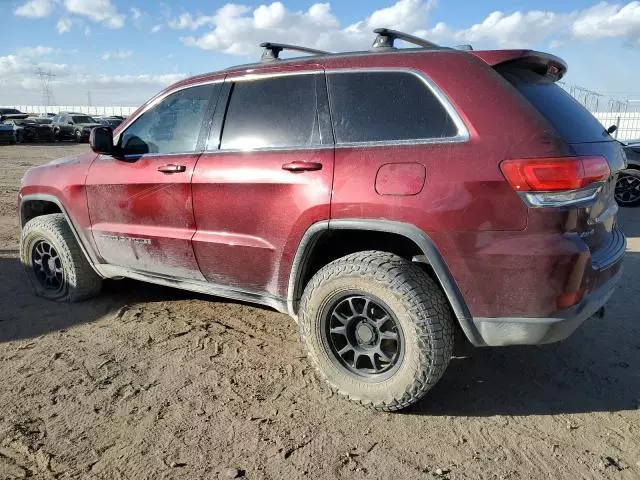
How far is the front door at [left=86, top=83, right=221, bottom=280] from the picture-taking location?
11.3 feet

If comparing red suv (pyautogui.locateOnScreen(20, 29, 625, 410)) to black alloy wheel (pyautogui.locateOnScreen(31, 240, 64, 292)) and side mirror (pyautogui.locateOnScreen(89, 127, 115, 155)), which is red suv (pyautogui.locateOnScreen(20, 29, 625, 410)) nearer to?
side mirror (pyautogui.locateOnScreen(89, 127, 115, 155))

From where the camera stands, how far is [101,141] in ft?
12.0

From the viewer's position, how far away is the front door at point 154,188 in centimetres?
343

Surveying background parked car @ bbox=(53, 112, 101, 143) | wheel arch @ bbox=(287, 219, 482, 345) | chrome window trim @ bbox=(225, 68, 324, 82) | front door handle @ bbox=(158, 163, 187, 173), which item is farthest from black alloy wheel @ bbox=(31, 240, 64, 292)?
background parked car @ bbox=(53, 112, 101, 143)

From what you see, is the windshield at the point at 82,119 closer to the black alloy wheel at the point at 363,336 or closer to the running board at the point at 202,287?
the running board at the point at 202,287

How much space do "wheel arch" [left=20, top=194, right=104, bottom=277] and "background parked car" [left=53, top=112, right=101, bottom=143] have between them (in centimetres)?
2658

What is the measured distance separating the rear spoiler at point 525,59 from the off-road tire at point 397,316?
1.11 meters

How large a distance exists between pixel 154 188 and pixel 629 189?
8915 millimetres

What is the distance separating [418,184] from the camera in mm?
2506

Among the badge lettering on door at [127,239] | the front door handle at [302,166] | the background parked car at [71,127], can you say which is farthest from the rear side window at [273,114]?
the background parked car at [71,127]

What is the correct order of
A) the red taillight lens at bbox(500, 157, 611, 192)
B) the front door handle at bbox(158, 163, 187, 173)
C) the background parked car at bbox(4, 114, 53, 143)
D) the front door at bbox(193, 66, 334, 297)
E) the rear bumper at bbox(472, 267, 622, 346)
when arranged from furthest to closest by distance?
1. the background parked car at bbox(4, 114, 53, 143)
2. the front door handle at bbox(158, 163, 187, 173)
3. the front door at bbox(193, 66, 334, 297)
4. the rear bumper at bbox(472, 267, 622, 346)
5. the red taillight lens at bbox(500, 157, 611, 192)

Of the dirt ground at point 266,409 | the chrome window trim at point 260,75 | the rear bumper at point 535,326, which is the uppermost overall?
the chrome window trim at point 260,75

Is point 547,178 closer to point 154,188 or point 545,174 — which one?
point 545,174

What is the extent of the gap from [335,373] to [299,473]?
68 cm
